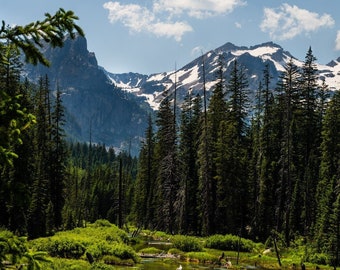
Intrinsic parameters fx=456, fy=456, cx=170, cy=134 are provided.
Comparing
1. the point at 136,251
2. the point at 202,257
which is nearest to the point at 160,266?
the point at 202,257

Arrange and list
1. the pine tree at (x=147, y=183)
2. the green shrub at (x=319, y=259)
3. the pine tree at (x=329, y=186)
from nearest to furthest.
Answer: the green shrub at (x=319, y=259) < the pine tree at (x=329, y=186) < the pine tree at (x=147, y=183)

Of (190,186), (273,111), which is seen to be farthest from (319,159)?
(190,186)

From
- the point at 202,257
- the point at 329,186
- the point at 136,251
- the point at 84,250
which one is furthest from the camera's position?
the point at 329,186

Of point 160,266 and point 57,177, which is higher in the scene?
point 57,177

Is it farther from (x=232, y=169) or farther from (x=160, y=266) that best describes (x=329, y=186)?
(x=160, y=266)

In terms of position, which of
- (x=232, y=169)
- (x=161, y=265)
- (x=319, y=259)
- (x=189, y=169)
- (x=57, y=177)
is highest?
(x=189, y=169)

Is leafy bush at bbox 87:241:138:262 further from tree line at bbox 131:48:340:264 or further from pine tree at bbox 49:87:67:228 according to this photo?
pine tree at bbox 49:87:67:228

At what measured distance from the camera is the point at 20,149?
1634 inches

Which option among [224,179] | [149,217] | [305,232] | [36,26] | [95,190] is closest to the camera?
[36,26]

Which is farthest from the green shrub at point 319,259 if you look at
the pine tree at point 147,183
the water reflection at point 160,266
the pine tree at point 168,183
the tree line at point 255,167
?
the pine tree at point 147,183

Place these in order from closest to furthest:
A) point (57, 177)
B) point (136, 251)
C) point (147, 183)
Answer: point (136, 251) → point (57, 177) → point (147, 183)

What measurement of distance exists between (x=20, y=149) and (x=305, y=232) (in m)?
30.8

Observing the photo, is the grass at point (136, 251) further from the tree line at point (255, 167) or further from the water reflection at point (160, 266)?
the tree line at point (255, 167)

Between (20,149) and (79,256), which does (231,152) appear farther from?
(79,256)
